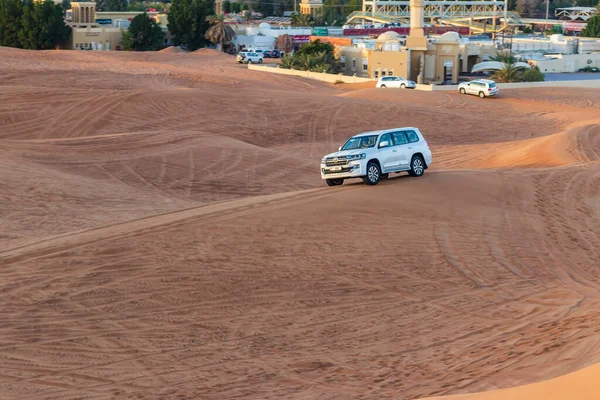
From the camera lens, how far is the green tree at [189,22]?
107 m

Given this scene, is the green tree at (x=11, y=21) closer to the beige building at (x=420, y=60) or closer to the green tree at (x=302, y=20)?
the green tree at (x=302, y=20)

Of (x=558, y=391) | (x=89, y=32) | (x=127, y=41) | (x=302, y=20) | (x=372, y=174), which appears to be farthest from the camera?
(x=302, y=20)

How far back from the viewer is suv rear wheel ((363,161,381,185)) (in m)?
25.1

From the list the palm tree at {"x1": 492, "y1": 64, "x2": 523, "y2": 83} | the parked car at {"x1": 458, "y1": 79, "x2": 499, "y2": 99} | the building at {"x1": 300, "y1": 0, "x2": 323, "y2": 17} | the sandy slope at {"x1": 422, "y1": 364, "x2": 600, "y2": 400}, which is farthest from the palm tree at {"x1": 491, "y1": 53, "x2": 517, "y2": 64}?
the building at {"x1": 300, "y1": 0, "x2": 323, "y2": 17}

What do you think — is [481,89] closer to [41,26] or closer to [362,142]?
[362,142]

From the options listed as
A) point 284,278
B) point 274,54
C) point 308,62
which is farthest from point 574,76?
point 284,278

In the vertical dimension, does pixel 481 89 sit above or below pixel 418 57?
below

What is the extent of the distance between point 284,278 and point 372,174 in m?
7.82

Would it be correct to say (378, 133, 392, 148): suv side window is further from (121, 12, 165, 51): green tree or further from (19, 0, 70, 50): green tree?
(121, 12, 165, 51): green tree

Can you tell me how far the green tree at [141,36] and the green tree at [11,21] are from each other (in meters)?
10.8

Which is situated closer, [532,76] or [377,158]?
[377,158]

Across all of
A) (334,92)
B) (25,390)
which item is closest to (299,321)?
(25,390)

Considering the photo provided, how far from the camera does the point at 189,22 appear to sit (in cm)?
10806

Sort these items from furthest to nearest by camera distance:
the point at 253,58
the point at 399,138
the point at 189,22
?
the point at 189,22 → the point at 253,58 → the point at 399,138
